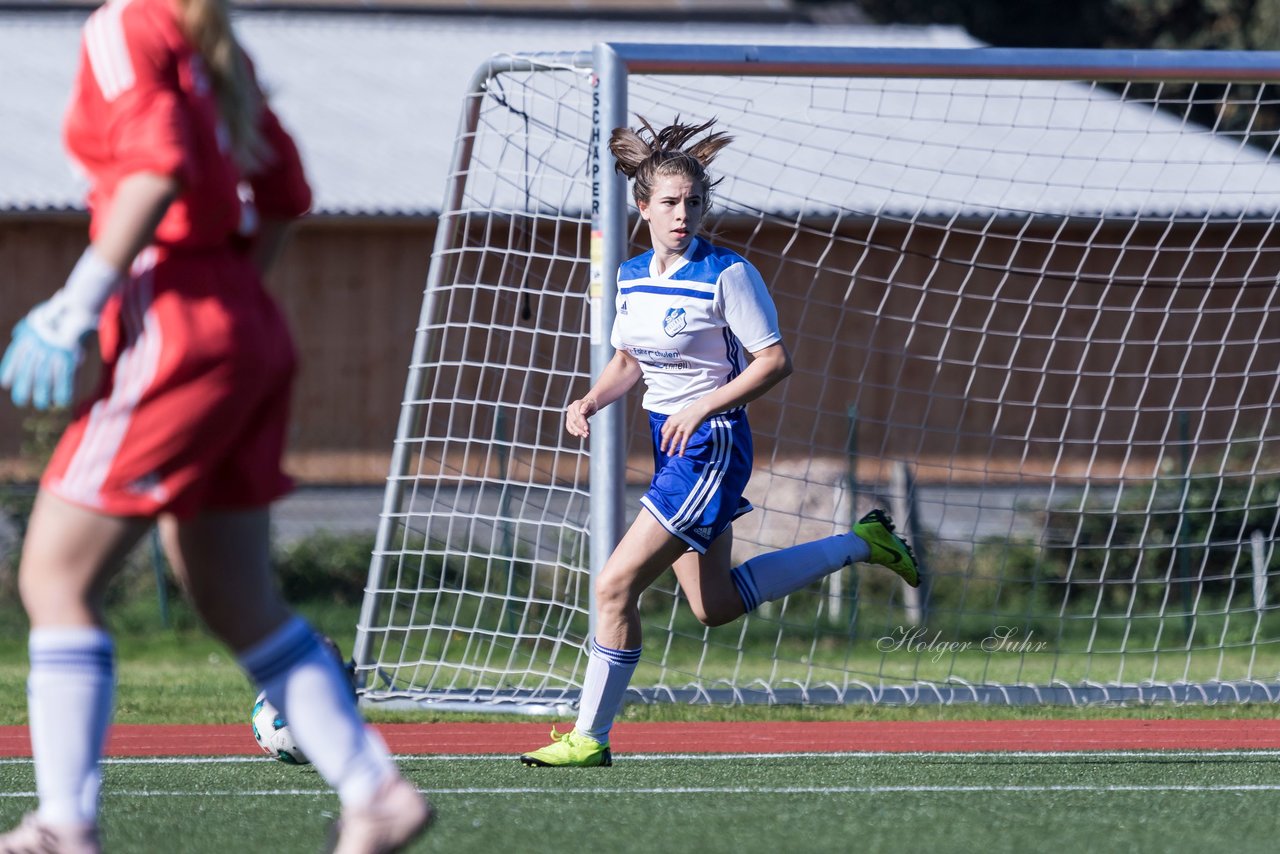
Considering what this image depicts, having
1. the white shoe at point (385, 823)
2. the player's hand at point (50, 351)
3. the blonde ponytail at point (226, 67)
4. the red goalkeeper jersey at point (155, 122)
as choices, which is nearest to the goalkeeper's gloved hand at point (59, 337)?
the player's hand at point (50, 351)

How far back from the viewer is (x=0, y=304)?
1659 cm

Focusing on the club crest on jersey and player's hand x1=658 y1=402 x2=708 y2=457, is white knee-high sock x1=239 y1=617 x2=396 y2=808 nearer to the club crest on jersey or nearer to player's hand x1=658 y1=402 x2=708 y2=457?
player's hand x1=658 y1=402 x2=708 y2=457

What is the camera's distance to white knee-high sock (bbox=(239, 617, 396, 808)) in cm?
327

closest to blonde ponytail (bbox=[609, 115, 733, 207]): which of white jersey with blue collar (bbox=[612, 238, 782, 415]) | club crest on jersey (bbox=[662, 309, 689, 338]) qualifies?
white jersey with blue collar (bbox=[612, 238, 782, 415])

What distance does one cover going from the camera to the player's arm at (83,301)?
3020mm

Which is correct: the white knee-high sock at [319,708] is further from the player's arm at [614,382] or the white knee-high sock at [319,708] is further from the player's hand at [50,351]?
the player's arm at [614,382]

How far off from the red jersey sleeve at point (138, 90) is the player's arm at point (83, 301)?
44 mm

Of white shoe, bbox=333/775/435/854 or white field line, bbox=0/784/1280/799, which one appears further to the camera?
white field line, bbox=0/784/1280/799

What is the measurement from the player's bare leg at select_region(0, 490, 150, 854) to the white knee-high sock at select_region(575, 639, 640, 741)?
8.49 feet

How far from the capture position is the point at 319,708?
3.31m

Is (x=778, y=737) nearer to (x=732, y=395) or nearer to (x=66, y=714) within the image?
(x=732, y=395)

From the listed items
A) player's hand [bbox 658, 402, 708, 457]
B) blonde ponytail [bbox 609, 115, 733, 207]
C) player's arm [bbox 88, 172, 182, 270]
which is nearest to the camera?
player's arm [bbox 88, 172, 182, 270]

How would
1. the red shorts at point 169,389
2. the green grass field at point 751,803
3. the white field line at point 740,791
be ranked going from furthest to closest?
the white field line at point 740,791 < the green grass field at point 751,803 < the red shorts at point 169,389

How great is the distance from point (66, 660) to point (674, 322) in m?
2.73
